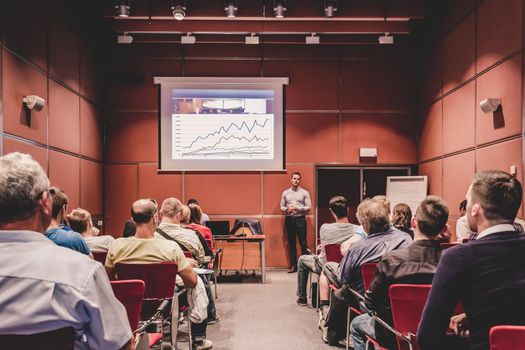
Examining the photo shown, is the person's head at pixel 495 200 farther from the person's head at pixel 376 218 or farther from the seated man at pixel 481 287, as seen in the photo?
the person's head at pixel 376 218

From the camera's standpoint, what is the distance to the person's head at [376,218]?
133 inches

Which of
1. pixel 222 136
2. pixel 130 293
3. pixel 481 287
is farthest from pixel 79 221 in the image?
pixel 222 136

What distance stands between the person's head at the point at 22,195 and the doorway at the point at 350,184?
7.83 m

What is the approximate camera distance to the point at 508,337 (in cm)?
140

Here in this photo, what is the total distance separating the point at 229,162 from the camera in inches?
337

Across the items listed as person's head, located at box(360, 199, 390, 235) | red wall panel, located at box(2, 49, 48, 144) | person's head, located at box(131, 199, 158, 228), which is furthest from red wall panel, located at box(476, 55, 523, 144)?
red wall panel, located at box(2, 49, 48, 144)

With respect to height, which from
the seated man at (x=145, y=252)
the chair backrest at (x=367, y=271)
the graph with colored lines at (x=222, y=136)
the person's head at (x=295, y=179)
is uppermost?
the graph with colored lines at (x=222, y=136)

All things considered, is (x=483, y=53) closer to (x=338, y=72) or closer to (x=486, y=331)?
(x=338, y=72)

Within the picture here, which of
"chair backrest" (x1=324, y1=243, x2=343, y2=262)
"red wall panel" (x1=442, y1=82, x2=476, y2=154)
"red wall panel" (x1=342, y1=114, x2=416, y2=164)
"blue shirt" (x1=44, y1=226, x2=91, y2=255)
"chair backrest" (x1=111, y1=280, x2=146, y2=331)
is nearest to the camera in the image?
"chair backrest" (x1=111, y1=280, x2=146, y2=331)

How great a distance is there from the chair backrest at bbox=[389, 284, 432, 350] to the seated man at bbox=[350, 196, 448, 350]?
0.15m

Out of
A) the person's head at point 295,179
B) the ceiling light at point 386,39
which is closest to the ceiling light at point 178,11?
the person's head at point 295,179

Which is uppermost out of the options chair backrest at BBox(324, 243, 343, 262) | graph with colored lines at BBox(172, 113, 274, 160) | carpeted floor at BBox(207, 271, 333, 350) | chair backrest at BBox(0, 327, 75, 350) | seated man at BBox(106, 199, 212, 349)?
graph with colored lines at BBox(172, 113, 274, 160)

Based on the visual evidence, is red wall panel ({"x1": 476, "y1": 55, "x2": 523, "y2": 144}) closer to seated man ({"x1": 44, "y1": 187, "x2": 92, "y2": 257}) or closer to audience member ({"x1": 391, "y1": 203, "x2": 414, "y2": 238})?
audience member ({"x1": 391, "y1": 203, "x2": 414, "y2": 238})

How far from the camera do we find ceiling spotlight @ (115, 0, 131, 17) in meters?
6.80
